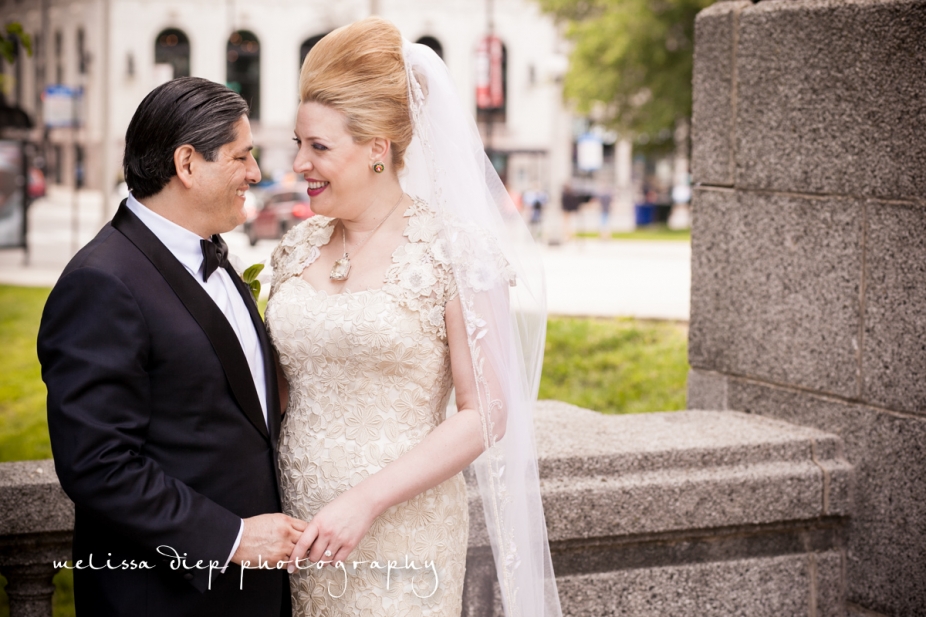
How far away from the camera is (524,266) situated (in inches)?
119

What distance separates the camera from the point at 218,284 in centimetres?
255

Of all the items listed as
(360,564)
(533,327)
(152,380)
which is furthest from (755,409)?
(152,380)

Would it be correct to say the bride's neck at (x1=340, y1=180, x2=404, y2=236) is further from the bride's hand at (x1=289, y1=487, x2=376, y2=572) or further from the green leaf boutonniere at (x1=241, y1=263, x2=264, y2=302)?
the bride's hand at (x1=289, y1=487, x2=376, y2=572)

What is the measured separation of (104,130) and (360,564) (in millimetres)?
23396

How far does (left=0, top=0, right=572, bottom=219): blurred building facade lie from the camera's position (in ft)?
156

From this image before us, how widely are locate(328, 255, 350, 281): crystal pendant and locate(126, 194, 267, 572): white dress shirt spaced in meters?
0.28

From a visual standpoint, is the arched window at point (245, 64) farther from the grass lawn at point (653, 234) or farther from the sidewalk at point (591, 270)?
the grass lawn at point (653, 234)

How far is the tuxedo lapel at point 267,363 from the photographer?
8.77 feet

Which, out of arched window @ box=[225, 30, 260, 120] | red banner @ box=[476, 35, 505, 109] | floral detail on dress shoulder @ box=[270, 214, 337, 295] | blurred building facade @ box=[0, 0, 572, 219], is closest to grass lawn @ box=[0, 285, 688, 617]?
floral detail on dress shoulder @ box=[270, 214, 337, 295]

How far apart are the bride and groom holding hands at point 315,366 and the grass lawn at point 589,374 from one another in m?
3.26

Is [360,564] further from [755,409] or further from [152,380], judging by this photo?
[755,409]

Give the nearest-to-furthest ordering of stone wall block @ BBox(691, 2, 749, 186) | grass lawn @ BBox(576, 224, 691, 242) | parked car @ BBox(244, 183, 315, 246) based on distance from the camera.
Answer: stone wall block @ BBox(691, 2, 749, 186), parked car @ BBox(244, 183, 315, 246), grass lawn @ BBox(576, 224, 691, 242)

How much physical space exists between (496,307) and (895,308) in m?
1.78

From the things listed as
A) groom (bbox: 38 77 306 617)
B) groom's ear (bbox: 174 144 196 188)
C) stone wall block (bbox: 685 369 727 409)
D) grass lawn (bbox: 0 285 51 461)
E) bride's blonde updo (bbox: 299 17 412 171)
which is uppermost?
bride's blonde updo (bbox: 299 17 412 171)
